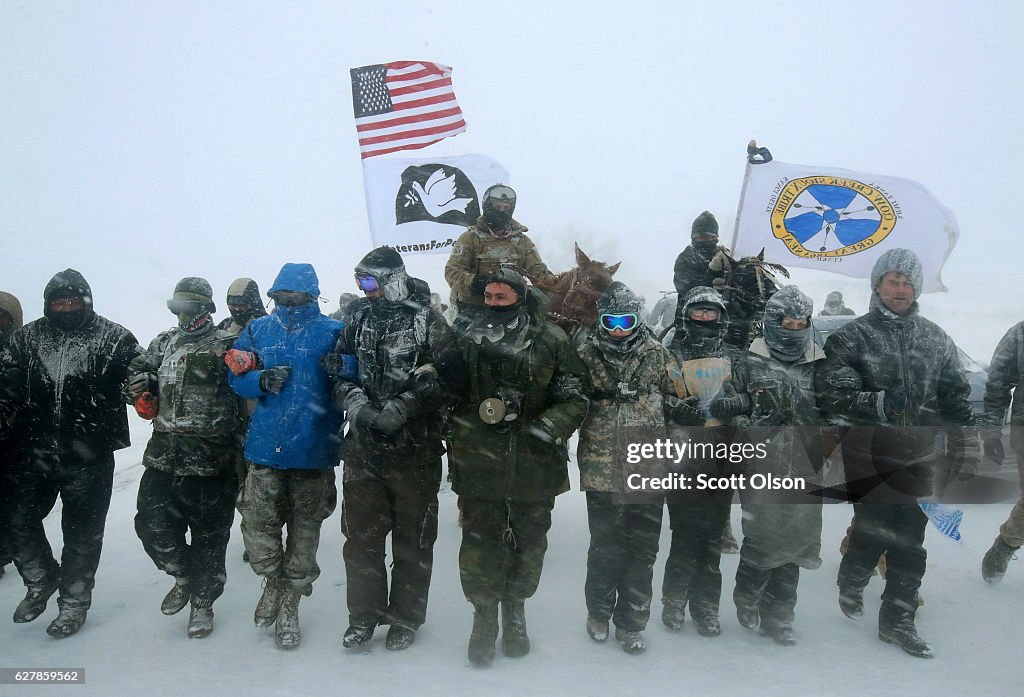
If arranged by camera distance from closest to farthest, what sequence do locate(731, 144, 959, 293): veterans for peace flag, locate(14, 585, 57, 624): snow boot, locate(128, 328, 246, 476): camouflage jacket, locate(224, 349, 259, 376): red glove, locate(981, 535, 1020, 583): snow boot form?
locate(224, 349, 259, 376): red glove
locate(128, 328, 246, 476): camouflage jacket
locate(14, 585, 57, 624): snow boot
locate(981, 535, 1020, 583): snow boot
locate(731, 144, 959, 293): veterans for peace flag

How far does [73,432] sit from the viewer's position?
14.7 ft

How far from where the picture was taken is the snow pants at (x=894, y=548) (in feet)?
13.5

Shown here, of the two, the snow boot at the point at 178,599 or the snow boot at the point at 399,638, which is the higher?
the snow boot at the point at 178,599

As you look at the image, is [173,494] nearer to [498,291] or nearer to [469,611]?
[469,611]

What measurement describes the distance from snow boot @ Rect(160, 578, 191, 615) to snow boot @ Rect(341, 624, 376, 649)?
123 centimetres

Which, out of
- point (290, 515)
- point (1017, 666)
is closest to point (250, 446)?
point (290, 515)

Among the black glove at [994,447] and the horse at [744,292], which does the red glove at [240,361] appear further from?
the black glove at [994,447]

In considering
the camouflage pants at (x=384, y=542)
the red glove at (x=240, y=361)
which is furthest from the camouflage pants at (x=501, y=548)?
the red glove at (x=240, y=361)

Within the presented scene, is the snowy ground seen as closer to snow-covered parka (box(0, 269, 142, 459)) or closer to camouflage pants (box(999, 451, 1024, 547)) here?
camouflage pants (box(999, 451, 1024, 547))

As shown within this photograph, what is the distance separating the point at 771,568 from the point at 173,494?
402 cm

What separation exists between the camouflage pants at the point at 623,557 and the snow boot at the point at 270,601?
207 centimetres

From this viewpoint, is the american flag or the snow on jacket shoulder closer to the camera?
the snow on jacket shoulder

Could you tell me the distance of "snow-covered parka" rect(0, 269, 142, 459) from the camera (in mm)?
4457

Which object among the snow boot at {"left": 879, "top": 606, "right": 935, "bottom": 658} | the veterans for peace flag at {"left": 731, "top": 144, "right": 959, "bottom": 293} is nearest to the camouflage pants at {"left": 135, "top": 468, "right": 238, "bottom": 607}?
the snow boot at {"left": 879, "top": 606, "right": 935, "bottom": 658}
